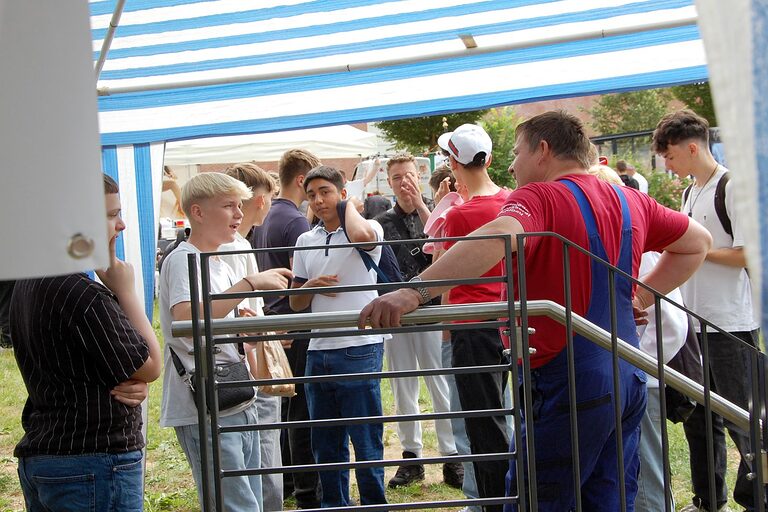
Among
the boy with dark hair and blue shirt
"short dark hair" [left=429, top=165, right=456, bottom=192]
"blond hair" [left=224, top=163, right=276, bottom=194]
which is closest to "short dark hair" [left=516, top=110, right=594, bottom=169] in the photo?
the boy with dark hair and blue shirt

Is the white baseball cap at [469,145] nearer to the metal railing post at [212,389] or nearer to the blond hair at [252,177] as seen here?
the blond hair at [252,177]

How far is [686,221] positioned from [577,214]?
58 cm

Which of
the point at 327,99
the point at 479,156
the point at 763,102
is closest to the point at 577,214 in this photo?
the point at 479,156

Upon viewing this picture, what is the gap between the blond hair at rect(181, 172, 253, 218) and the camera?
344 cm

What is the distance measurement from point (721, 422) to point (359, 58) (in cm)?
269

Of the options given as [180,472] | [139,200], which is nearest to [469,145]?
[139,200]

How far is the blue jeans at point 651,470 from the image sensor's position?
3.68 metres

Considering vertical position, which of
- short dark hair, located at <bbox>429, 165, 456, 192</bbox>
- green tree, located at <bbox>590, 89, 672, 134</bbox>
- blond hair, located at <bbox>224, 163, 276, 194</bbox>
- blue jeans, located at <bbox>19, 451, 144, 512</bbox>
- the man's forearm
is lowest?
blue jeans, located at <bbox>19, 451, 144, 512</bbox>

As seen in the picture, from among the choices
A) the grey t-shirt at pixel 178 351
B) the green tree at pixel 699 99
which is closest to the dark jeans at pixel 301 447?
the grey t-shirt at pixel 178 351

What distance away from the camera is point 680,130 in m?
4.31

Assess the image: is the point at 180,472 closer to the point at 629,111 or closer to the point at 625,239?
the point at 625,239

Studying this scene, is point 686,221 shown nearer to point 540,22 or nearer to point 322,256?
point 540,22

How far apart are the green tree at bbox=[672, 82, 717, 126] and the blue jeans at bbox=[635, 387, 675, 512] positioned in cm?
1981

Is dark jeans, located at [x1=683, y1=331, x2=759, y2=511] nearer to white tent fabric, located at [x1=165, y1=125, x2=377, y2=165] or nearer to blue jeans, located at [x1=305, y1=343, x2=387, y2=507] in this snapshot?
blue jeans, located at [x1=305, y1=343, x2=387, y2=507]
